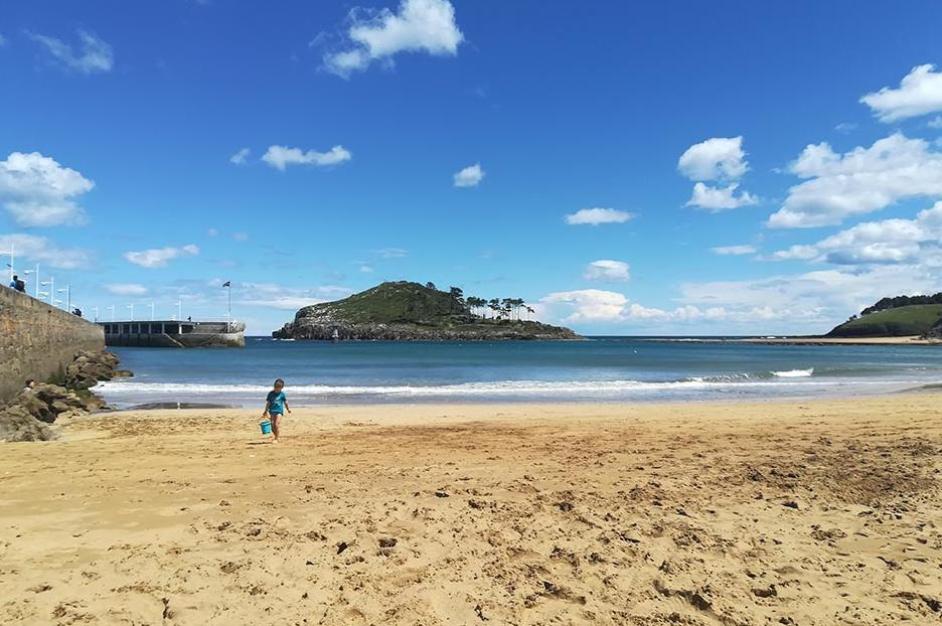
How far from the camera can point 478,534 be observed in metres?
6.49

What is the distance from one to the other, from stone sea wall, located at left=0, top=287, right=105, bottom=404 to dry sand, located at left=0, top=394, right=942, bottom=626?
1056cm

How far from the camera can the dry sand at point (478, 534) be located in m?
4.88

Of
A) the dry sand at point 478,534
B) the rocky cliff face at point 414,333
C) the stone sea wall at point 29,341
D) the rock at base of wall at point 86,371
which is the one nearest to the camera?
the dry sand at point 478,534

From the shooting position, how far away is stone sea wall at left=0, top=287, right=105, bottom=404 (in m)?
20.0

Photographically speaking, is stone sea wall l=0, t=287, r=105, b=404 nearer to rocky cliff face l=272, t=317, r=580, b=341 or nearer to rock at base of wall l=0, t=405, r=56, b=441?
rock at base of wall l=0, t=405, r=56, b=441

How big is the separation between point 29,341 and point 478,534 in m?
25.5

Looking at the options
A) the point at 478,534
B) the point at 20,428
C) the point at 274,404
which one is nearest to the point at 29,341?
the point at 20,428

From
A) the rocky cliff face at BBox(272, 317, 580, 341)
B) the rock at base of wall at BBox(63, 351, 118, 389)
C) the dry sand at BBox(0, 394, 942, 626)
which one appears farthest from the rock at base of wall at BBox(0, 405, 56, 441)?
the rocky cliff face at BBox(272, 317, 580, 341)

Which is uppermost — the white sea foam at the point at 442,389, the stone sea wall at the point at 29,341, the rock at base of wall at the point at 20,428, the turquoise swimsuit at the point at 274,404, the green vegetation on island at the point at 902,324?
the green vegetation on island at the point at 902,324

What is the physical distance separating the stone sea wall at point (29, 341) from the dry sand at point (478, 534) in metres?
10.6

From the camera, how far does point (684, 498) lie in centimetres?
772

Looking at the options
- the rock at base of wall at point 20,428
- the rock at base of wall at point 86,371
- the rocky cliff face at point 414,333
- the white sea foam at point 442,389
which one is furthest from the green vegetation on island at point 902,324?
the rock at base of wall at point 20,428

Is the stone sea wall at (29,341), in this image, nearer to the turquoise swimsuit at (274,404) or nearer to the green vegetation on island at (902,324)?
the turquoise swimsuit at (274,404)

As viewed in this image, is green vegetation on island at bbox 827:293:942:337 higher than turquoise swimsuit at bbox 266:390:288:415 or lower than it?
higher
